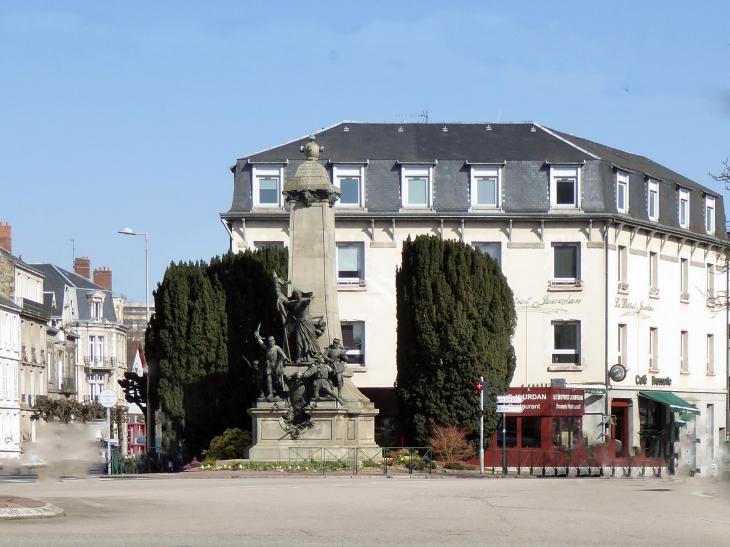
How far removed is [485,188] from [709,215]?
12.4 meters

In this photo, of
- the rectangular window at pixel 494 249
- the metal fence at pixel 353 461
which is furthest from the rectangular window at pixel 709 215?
the metal fence at pixel 353 461

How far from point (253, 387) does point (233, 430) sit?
14.9 ft

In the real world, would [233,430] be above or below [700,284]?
below

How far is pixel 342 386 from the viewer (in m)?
36.7

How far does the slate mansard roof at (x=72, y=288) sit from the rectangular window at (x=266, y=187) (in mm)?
48122

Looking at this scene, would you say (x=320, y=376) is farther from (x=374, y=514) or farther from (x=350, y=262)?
(x=350, y=262)

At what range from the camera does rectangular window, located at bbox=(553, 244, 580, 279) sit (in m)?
54.4

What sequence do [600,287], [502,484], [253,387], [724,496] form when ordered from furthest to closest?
[600,287] → [253,387] → [502,484] → [724,496]

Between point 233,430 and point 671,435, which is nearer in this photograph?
point 671,435

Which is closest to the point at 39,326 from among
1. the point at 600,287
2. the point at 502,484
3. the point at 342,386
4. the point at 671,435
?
the point at 600,287

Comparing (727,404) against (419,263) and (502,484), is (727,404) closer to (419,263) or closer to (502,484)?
(419,263)

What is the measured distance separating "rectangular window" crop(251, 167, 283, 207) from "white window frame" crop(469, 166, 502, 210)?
7.16 meters

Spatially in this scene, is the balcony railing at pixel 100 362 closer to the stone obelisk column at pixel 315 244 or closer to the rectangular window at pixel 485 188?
the rectangular window at pixel 485 188

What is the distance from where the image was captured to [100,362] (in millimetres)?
106125
